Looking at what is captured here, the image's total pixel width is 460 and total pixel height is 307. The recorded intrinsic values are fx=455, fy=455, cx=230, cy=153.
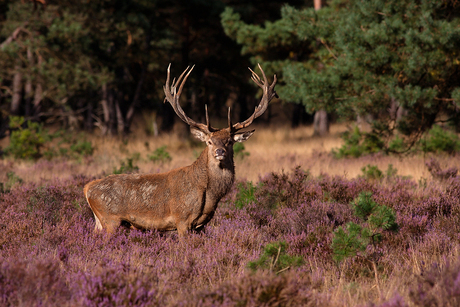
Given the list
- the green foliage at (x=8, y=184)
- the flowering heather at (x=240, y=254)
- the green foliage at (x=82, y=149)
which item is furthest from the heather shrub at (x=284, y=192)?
the green foliage at (x=82, y=149)

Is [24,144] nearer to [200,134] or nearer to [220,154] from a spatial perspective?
[200,134]

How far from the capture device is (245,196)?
7.70 metres

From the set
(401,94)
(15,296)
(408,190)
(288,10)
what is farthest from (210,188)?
(288,10)

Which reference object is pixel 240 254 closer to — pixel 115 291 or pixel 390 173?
pixel 115 291

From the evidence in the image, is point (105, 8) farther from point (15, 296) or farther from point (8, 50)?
point (15, 296)

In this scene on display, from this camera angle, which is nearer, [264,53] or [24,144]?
[24,144]

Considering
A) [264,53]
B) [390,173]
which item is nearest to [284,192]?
[390,173]

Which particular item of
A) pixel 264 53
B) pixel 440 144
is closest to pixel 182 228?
pixel 440 144

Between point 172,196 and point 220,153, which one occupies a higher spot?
point 220,153

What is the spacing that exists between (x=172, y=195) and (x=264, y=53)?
1392 cm

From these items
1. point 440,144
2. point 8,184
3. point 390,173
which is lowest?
point 8,184

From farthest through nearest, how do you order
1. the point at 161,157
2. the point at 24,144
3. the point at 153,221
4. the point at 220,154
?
the point at 24,144, the point at 161,157, the point at 153,221, the point at 220,154

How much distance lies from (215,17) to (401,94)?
Result: 1388cm

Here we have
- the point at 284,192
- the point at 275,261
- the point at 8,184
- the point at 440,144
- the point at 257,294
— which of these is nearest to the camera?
the point at 257,294
